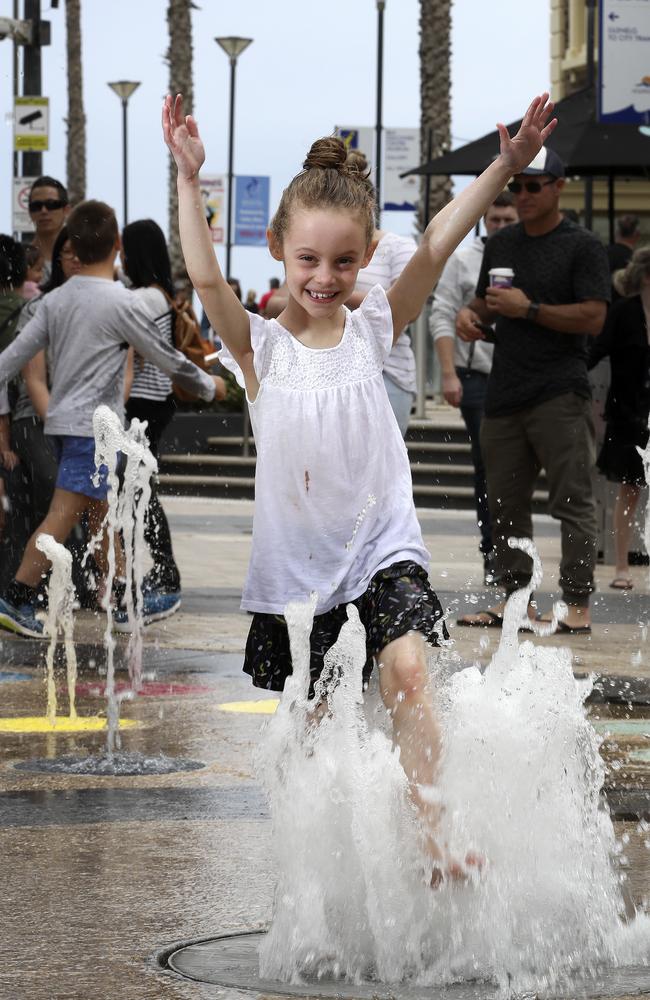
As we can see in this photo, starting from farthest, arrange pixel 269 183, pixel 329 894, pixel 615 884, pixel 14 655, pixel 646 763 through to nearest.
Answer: pixel 269 183, pixel 14 655, pixel 646 763, pixel 615 884, pixel 329 894

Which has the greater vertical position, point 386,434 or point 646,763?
point 386,434

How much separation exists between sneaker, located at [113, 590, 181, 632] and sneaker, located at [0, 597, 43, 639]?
439 millimetres

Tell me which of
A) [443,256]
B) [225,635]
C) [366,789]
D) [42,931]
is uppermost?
[443,256]

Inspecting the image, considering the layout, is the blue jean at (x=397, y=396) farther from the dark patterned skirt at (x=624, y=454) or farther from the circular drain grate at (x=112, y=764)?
the dark patterned skirt at (x=624, y=454)

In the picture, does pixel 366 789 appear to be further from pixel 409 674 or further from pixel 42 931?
pixel 42 931

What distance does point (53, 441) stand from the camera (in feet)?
28.8

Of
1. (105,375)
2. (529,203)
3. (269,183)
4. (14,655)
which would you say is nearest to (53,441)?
(105,375)

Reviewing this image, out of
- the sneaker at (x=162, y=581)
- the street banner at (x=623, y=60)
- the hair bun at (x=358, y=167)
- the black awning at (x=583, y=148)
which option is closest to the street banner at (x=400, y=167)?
the black awning at (x=583, y=148)

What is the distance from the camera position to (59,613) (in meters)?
8.16

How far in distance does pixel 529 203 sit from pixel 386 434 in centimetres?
483

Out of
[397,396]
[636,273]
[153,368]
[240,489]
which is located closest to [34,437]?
[153,368]

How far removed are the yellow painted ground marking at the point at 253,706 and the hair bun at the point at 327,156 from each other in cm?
288

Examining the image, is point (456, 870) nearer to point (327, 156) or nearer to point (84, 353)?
point (327, 156)

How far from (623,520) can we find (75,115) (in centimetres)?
4359
